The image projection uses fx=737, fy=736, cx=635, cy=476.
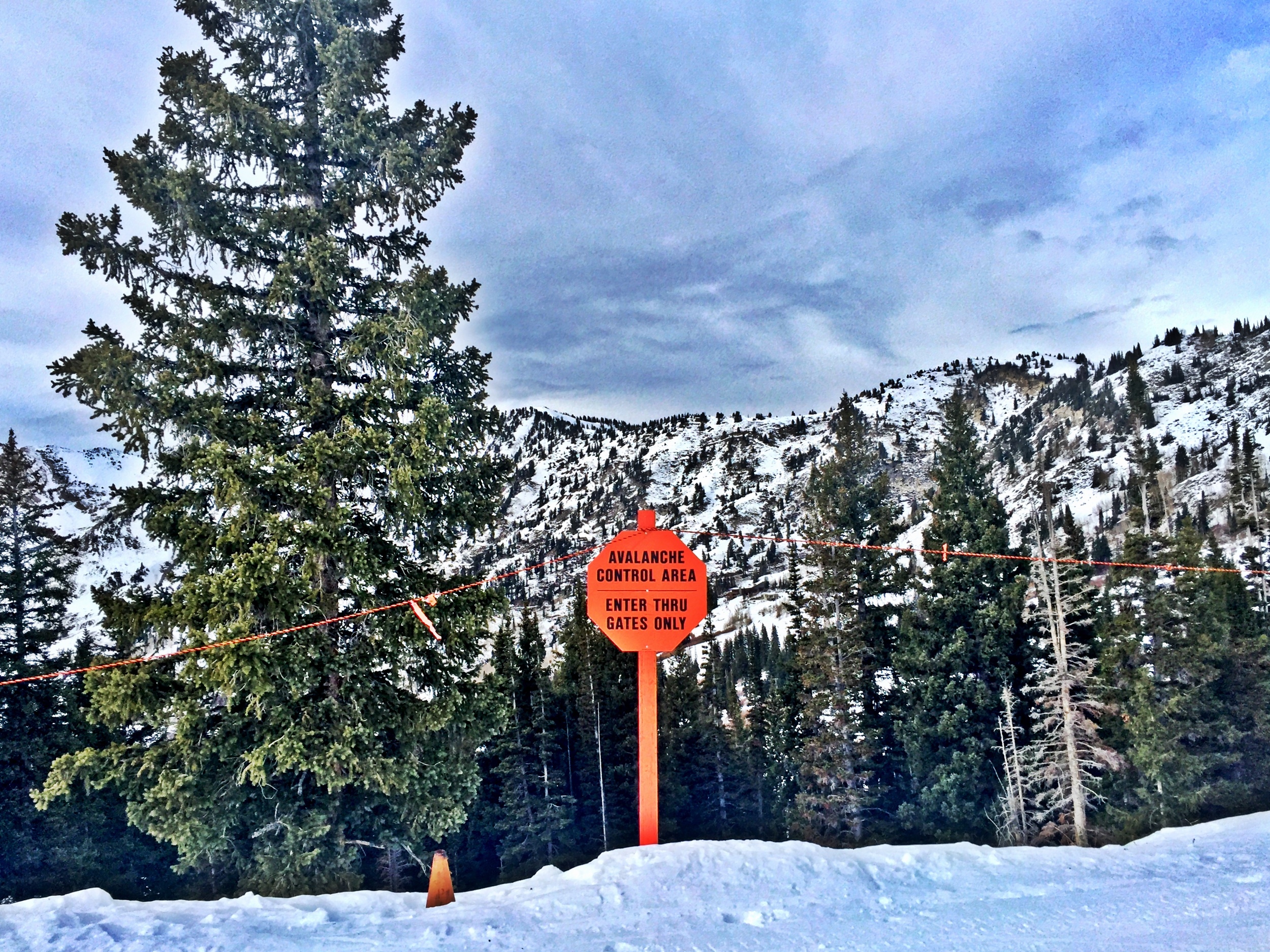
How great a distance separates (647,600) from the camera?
6.86m

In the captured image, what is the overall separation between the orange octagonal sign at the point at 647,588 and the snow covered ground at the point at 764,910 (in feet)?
5.83

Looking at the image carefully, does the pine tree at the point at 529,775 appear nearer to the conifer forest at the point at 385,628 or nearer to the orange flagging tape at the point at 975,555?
the conifer forest at the point at 385,628

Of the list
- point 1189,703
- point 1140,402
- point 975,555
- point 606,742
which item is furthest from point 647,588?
point 1140,402

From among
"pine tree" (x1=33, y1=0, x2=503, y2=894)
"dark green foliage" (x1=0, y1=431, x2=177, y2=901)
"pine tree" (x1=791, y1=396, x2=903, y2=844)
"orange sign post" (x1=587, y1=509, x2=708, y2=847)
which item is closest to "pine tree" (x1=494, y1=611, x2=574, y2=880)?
"pine tree" (x1=791, y1=396, x2=903, y2=844)

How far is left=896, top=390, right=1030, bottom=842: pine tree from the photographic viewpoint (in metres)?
23.5

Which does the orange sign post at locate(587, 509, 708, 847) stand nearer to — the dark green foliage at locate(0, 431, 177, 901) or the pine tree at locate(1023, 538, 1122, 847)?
the pine tree at locate(1023, 538, 1122, 847)

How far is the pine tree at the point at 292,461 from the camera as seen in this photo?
337 inches

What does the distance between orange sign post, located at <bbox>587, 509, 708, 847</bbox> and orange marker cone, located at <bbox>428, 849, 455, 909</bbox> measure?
1.95 metres

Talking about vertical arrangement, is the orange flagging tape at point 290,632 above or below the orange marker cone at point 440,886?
above

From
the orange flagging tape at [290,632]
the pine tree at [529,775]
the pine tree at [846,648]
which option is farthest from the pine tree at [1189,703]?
the orange flagging tape at [290,632]

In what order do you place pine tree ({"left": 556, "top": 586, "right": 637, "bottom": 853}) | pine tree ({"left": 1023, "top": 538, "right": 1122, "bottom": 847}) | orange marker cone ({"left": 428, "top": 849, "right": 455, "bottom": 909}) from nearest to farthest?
orange marker cone ({"left": 428, "top": 849, "right": 455, "bottom": 909}) → pine tree ({"left": 1023, "top": 538, "right": 1122, "bottom": 847}) → pine tree ({"left": 556, "top": 586, "right": 637, "bottom": 853})

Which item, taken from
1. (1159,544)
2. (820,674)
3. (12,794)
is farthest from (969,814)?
(12,794)

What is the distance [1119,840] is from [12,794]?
29241 millimetres

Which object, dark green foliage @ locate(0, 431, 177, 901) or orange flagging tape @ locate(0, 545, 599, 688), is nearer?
orange flagging tape @ locate(0, 545, 599, 688)
